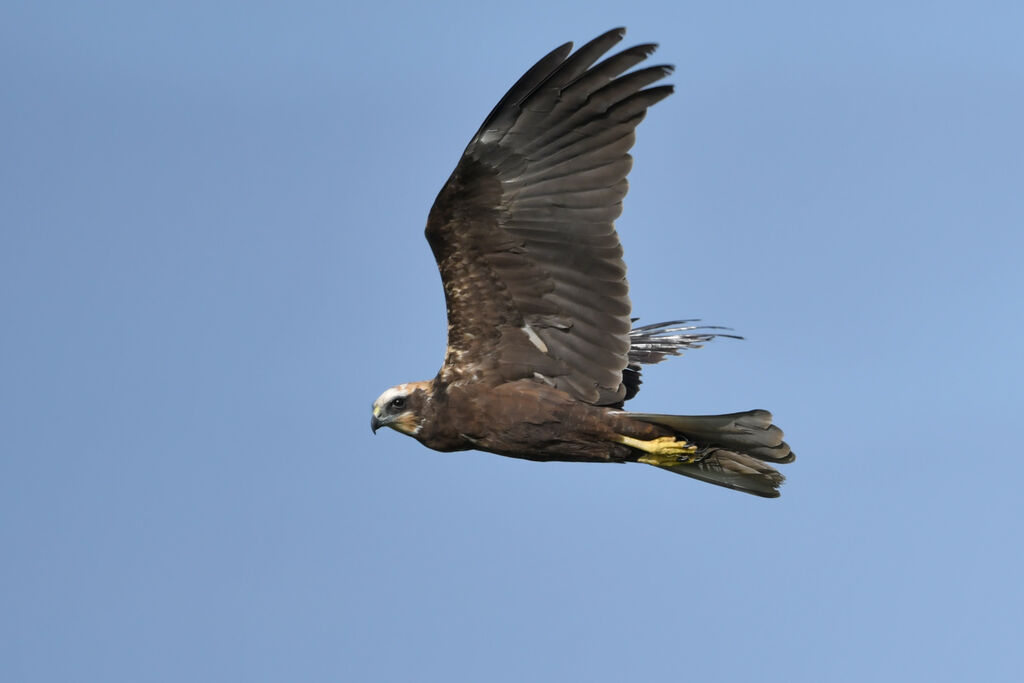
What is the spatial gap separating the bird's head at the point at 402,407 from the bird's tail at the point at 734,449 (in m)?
1.77

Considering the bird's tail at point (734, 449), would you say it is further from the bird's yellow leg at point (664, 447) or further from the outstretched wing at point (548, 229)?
the outstretched wing at point (548, 229)

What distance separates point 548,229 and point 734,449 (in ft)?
7.11

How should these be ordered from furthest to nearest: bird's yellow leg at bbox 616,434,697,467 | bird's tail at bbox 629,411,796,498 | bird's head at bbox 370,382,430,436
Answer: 1. bird's head at bbox 370,382,430,436
2. bird's yellow leg at bbox 616,434,697,467
3. bird's tail at bbox 629,411,796,498

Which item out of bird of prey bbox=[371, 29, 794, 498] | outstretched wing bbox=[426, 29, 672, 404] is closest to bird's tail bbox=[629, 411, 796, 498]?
bird of prey bbox=[371, 29, 794, 498]

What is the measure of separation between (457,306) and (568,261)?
3.14 feet

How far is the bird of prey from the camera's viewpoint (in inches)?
377

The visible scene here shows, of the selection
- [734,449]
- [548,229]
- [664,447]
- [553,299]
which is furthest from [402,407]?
[734,449]

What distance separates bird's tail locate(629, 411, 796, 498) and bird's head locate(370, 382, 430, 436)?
69.7 inches

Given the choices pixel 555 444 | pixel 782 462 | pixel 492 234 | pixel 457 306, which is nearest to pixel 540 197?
pixel 492 234

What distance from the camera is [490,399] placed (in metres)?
10.3

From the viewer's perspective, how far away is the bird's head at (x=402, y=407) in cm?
1065

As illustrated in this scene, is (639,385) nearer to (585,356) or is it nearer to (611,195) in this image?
(585,356)

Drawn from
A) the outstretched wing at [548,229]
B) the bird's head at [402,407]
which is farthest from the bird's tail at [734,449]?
the bird's head at [402,407]

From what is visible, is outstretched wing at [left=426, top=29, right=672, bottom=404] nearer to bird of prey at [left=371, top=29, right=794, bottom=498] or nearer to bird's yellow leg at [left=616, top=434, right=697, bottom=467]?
bird of prey at [left=371, top=29, right=794, bottom=498]
